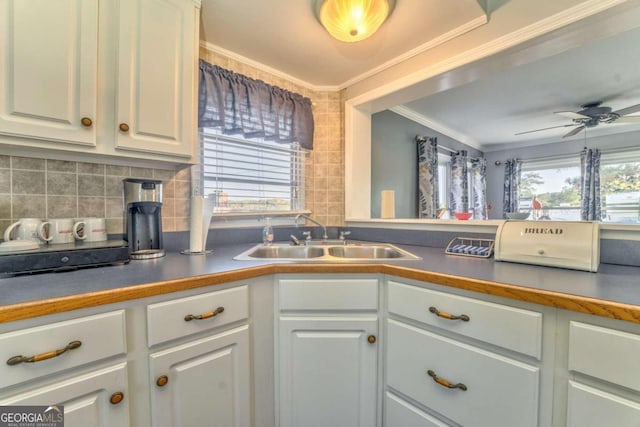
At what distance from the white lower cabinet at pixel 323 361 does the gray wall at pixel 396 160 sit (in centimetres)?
181

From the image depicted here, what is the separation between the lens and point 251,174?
6.40ft

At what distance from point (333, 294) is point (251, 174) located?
1.14 metres

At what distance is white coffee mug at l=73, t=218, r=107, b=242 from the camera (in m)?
1.15

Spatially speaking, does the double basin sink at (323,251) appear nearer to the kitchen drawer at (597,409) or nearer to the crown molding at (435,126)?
the kitchen drawer at (597,409)

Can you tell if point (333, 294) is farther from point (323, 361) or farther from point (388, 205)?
point (388, 205)

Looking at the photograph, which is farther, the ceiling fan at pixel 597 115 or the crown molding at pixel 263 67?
the ceiling fan at pixel 597 115

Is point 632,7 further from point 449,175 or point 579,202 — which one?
point 579,202

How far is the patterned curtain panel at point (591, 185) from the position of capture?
4.34 m

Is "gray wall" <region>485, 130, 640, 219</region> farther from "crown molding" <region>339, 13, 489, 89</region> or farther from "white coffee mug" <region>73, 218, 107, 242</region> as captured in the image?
"white coffee mug" <region>73, 218, 107, 242</region>

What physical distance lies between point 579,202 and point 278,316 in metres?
5.79

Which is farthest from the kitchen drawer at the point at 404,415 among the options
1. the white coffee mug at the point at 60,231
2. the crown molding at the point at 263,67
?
the crown molding at the point at 263,67

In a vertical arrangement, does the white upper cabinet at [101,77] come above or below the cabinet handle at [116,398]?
above

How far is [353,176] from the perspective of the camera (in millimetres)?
2209

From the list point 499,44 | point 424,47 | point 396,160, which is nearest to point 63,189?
point 424,47
